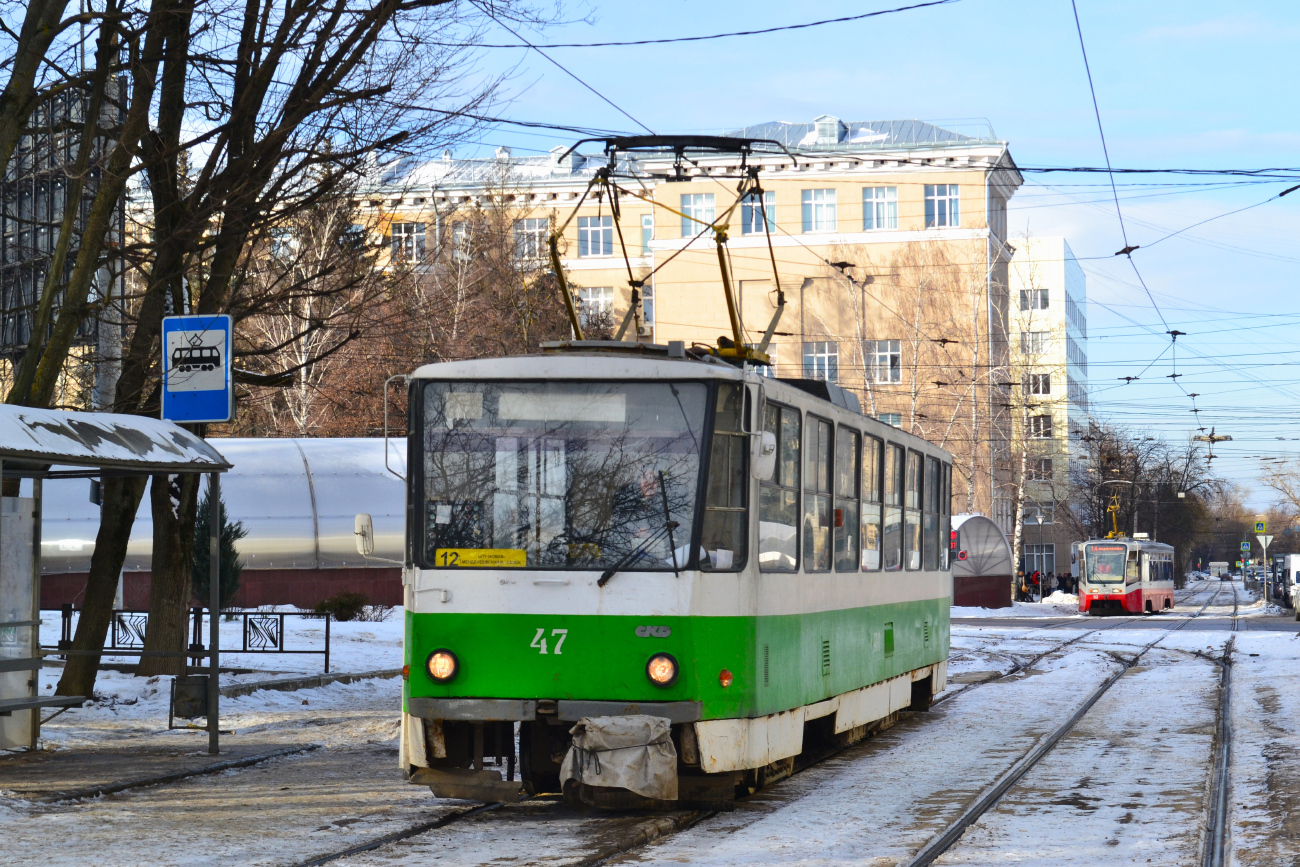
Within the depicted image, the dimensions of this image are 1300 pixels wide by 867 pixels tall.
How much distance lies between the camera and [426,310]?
20.2 meters

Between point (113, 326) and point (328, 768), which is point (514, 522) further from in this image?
point (113, 326)

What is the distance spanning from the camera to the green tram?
358 inches

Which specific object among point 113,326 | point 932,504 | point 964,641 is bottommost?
point 964,641

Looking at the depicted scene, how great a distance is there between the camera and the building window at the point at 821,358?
6384 centimetres

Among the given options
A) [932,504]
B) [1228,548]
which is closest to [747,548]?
[932,504]

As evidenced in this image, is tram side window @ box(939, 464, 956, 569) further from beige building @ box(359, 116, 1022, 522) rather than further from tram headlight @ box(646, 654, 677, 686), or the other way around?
beige building @ box(359, 116, 1022, 522)

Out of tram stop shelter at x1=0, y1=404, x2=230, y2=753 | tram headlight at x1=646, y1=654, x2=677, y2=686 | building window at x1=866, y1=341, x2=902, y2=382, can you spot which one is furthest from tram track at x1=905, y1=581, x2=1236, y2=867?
building window at x1=866, y1=341, x2=902, y2=382

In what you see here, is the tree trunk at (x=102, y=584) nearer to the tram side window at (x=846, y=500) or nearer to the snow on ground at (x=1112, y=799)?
the tram side window at (x=846, y=500)

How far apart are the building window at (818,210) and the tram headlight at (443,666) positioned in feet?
192

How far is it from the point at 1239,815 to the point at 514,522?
4419 mm

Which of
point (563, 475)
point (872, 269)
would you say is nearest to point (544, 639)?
point (563, 475)

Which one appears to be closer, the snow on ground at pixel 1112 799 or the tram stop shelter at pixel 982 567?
the snow on ground at pixel 1112 799

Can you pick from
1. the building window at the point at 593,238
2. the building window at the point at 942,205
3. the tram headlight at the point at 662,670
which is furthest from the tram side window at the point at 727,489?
the building window at the point at 593,238

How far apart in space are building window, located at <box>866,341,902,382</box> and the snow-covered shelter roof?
50695 mm
